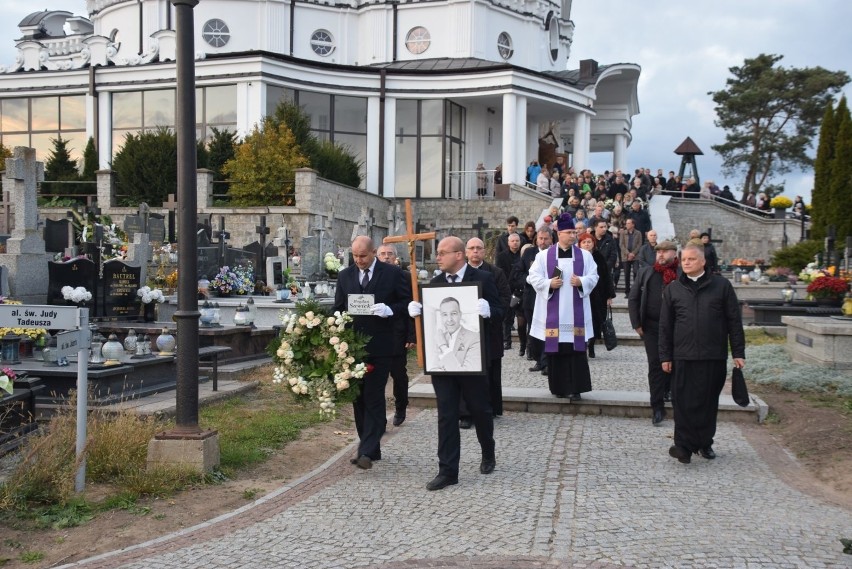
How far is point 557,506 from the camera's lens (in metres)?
6.27

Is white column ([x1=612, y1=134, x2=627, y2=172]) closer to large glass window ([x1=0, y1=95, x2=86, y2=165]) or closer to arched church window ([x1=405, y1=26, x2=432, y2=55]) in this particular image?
arched church window ([x1=405, y1=26, x2=432, y2=55])

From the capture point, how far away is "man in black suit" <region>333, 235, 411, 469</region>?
24.4 ft

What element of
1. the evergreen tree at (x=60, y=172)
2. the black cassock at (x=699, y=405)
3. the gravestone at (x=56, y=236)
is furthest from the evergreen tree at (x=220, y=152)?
the black cassock at (x=699, y=405)

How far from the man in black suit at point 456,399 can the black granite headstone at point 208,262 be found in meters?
10.8

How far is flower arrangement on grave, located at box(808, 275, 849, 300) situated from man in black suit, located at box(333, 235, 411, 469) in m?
12.0

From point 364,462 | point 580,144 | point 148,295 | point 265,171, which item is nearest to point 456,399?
point 364,462

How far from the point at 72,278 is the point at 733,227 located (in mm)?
28953

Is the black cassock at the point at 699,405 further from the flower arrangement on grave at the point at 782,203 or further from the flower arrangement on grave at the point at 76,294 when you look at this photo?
the flower arrangement on grave at the point at 782,203

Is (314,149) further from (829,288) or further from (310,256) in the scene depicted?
(829,288)

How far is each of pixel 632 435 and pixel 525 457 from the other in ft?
5.03

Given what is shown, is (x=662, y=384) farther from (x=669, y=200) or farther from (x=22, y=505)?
(x=669, y=200)

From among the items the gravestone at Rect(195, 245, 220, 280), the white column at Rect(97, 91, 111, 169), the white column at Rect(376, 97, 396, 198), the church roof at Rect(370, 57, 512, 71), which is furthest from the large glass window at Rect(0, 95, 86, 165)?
the gravestone at Rect(195, 245, 220, 280)

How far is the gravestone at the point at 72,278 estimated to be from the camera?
43.3 feet

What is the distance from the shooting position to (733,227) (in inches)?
1404
